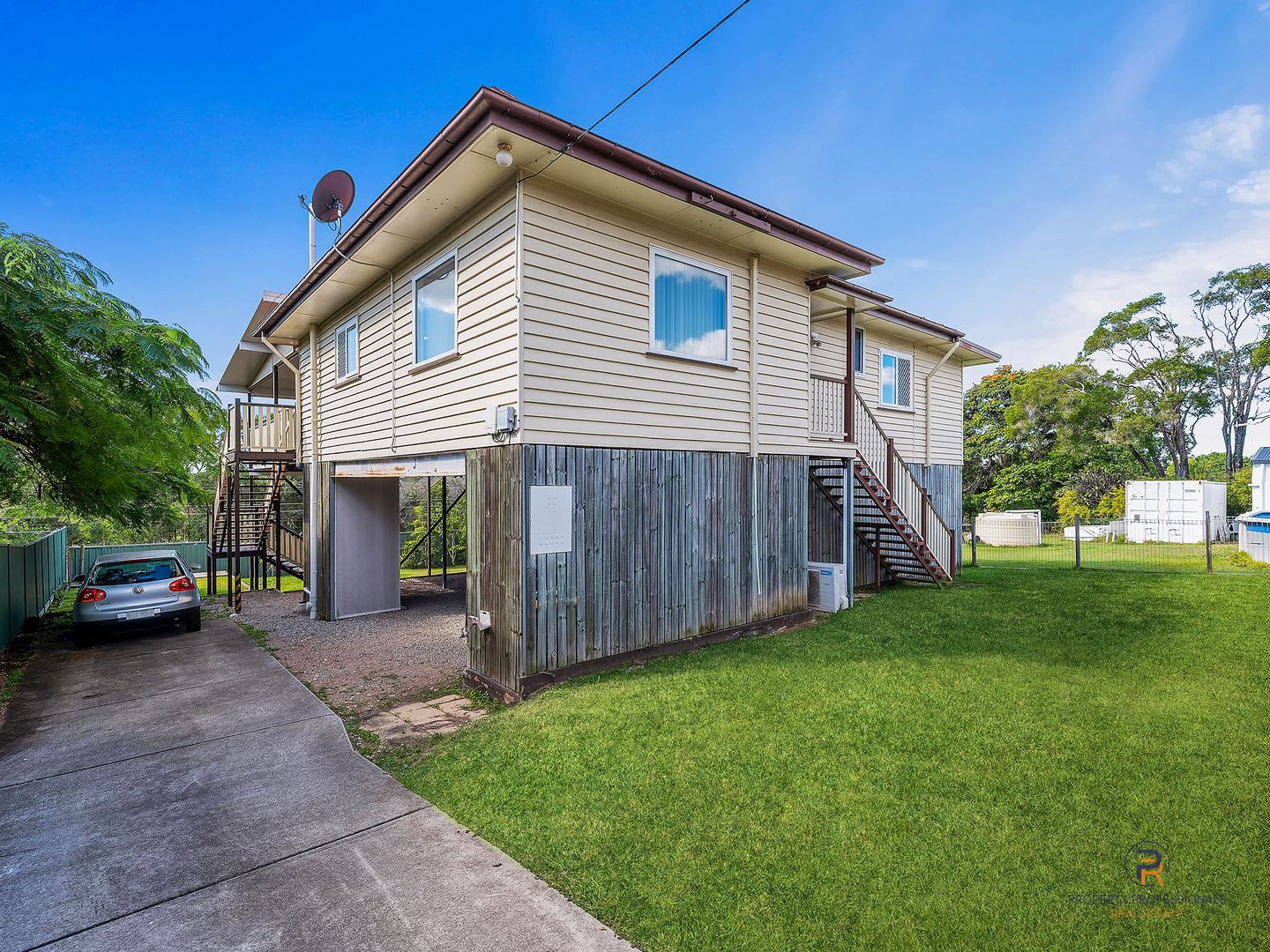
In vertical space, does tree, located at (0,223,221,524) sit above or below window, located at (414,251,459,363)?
below

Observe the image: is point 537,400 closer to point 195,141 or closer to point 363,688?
point 363,688

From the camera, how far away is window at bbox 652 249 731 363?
7.26 m

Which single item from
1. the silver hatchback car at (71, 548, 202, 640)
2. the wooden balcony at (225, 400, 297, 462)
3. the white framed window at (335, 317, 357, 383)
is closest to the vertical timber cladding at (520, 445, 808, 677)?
the white framed window at (335, 317, 357, 383)

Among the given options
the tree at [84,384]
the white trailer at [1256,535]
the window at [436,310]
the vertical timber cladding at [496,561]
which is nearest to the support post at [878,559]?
the vertical timber cladding at [496,561]

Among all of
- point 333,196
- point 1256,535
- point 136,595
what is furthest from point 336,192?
point 1256,535

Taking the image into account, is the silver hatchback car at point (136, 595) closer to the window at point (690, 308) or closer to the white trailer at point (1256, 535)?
the window at point (690, 308)

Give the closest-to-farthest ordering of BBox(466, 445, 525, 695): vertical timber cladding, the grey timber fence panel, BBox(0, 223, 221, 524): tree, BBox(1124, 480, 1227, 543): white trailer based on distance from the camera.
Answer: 1. BBox(0, 223, 221, 524): tree
2. BBox(466, 445, 525, 695): vertical timber cladding
3. the grey timber fence panel
4. BBox(1124, 480, 1227, 543): white trailer

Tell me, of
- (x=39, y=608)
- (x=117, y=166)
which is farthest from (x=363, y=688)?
(x=117, y=166)

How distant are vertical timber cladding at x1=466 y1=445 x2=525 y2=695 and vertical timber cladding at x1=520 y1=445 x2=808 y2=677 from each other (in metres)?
0.14

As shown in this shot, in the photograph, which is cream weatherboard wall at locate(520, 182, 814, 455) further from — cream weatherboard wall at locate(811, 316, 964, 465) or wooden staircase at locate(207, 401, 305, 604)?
wooden staircase at locate(207, 401, 305, 604)

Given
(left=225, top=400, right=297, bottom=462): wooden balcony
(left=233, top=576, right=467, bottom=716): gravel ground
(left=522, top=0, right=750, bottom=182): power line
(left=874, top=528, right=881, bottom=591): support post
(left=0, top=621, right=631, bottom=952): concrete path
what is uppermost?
(left=522, top=0, right=750, bottom=182): power line

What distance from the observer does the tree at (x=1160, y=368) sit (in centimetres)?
3050

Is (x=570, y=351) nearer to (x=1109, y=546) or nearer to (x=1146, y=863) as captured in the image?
(x=1146, y=863)

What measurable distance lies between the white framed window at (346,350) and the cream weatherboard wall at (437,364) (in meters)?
0.14
